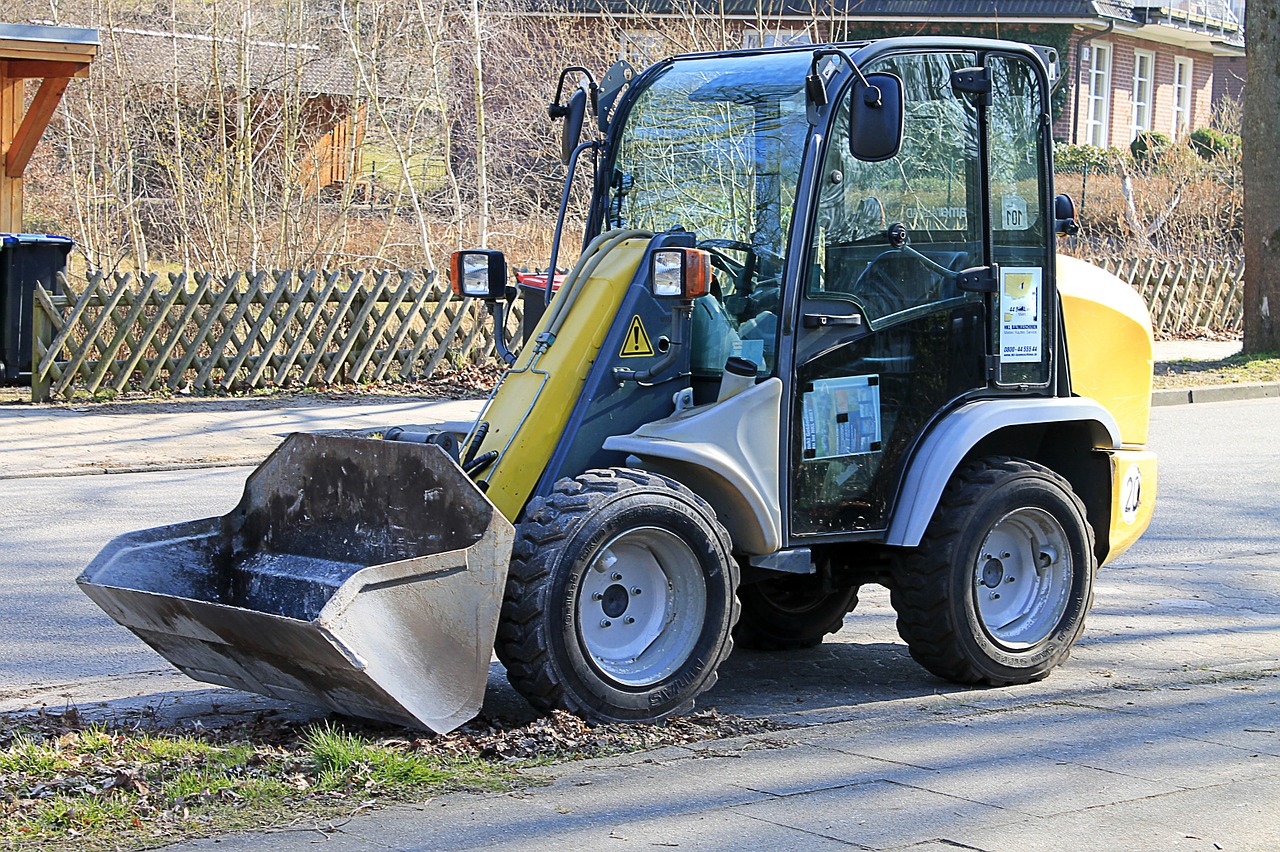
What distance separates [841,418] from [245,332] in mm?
11781

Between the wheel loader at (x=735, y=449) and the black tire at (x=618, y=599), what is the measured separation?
10 mm

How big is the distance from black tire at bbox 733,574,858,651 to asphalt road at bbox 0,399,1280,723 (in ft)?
0.29

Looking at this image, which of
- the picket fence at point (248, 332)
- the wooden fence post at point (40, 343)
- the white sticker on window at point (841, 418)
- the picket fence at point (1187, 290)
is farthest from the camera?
the picket fence at point (1187, 290)

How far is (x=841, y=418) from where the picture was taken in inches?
242

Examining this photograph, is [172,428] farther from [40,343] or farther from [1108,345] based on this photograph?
[1108,345]

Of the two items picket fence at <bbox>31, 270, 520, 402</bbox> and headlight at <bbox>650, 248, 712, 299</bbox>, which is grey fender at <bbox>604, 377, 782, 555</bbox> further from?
picket fence at <bbox>31, 270, 520, 402</bbox>

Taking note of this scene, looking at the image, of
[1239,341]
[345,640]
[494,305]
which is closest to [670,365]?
[494,305]

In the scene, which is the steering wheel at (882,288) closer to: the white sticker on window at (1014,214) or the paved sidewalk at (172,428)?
the white sticker on window at (1014,214)

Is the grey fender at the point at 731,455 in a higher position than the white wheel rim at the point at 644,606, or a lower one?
higher

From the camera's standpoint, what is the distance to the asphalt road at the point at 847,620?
6.42 m

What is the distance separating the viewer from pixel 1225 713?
6020mm

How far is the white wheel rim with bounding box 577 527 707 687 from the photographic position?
5.49 metres

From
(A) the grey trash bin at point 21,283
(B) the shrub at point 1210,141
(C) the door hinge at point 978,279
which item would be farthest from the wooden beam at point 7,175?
(B) the shrub at point 1210,141

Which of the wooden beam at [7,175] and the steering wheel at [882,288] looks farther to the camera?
the wooden beam at [7,175]
